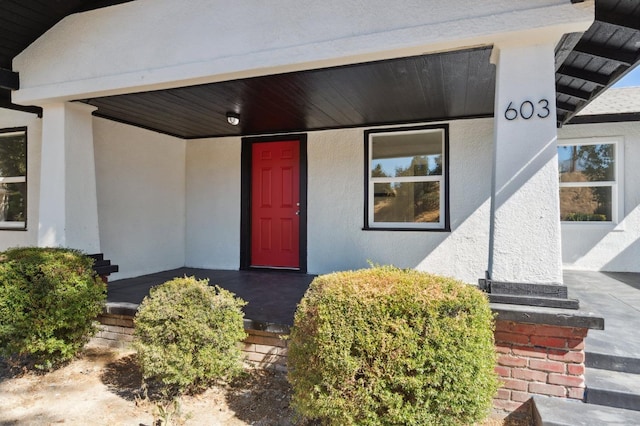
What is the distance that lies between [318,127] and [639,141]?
4.80 meters

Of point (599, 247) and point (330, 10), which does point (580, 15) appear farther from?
point (599, 247)

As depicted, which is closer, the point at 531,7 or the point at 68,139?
the point at 531,7

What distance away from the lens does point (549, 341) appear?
2617 mm

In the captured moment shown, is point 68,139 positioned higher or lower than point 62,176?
higher

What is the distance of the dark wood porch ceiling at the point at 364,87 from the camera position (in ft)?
11.3

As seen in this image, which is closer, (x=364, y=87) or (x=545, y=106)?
(x=545, y=106)

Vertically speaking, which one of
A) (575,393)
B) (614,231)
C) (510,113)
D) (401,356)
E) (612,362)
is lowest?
(575,393)

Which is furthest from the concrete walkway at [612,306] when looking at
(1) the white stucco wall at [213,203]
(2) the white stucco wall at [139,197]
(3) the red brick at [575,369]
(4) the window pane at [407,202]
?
(2) the white stucco wall at [139,197]

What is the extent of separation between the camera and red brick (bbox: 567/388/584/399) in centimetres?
258

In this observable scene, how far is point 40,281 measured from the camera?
3488 millimetres

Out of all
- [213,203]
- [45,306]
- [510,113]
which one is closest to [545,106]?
[510,113]

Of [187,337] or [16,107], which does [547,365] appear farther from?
[16,107]

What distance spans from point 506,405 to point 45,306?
3.87 meters

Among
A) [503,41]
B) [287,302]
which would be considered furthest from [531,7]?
[287,302]
